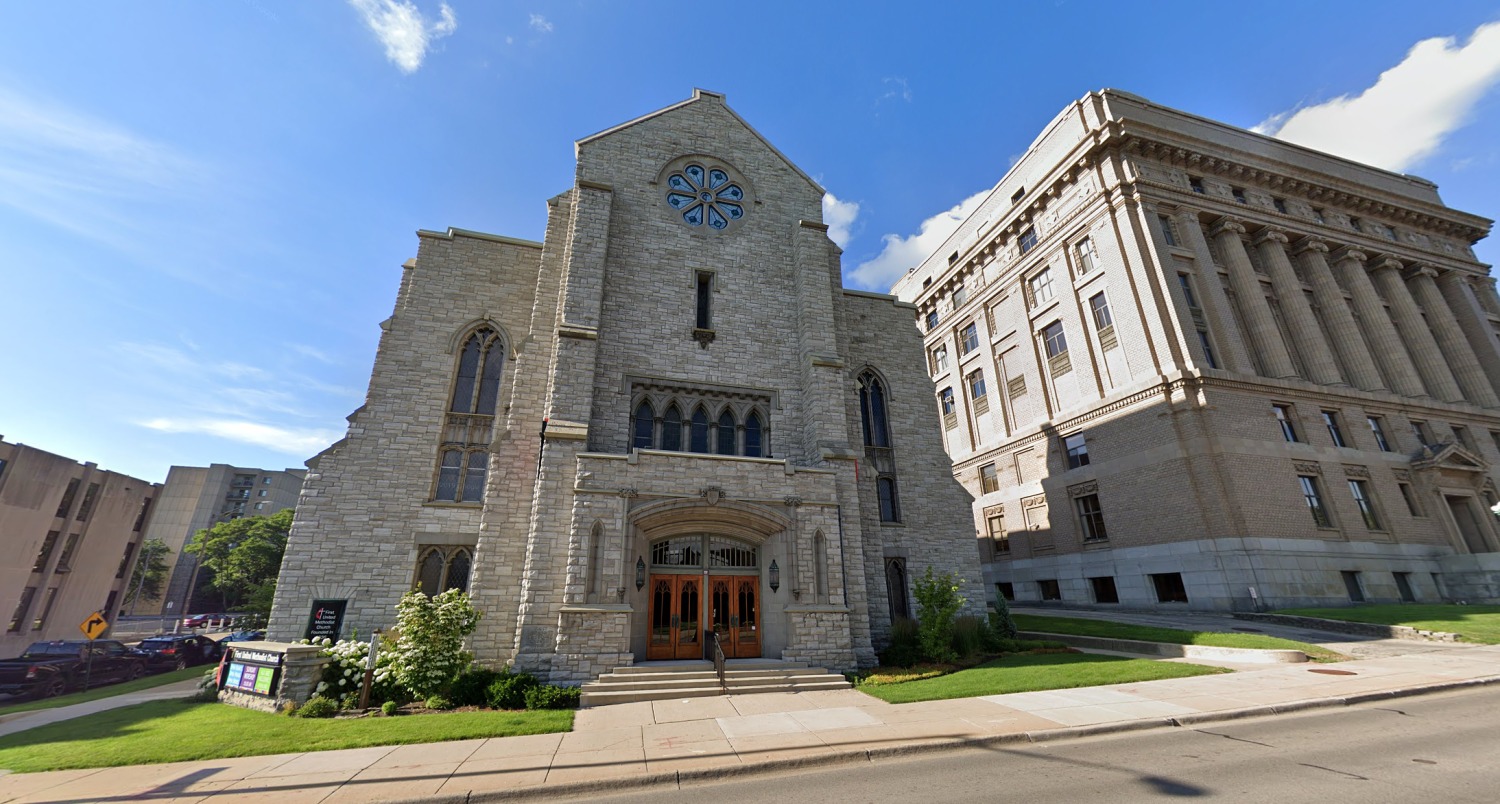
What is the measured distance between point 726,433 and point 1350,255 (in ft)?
143

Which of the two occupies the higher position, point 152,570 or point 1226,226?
point 1226,226

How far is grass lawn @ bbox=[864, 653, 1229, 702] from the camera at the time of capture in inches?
472

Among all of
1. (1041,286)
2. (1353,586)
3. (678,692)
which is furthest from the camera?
(1041,286)

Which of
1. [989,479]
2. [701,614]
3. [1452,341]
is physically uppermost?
[1452,341]

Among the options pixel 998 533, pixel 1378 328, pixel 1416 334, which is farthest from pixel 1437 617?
pixel 1416 334

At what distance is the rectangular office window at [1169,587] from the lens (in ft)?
85.3

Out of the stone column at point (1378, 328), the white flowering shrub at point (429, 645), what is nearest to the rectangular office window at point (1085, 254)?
the stone column at point (1378, 328)

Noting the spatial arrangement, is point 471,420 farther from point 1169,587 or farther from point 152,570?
point 152,570

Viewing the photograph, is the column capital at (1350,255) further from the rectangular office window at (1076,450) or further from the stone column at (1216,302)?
the rectangular office window at (1076,450)

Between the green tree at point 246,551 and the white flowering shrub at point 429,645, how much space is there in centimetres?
5165

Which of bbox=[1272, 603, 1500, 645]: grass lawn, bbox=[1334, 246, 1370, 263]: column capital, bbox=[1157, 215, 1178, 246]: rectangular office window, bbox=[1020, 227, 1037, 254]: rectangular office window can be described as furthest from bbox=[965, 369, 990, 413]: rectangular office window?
bbox=[1334, 246, 1370, 263]: column capital

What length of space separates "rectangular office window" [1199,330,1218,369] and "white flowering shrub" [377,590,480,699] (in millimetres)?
34682

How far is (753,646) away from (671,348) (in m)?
9.87

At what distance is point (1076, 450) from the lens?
32406 mm
